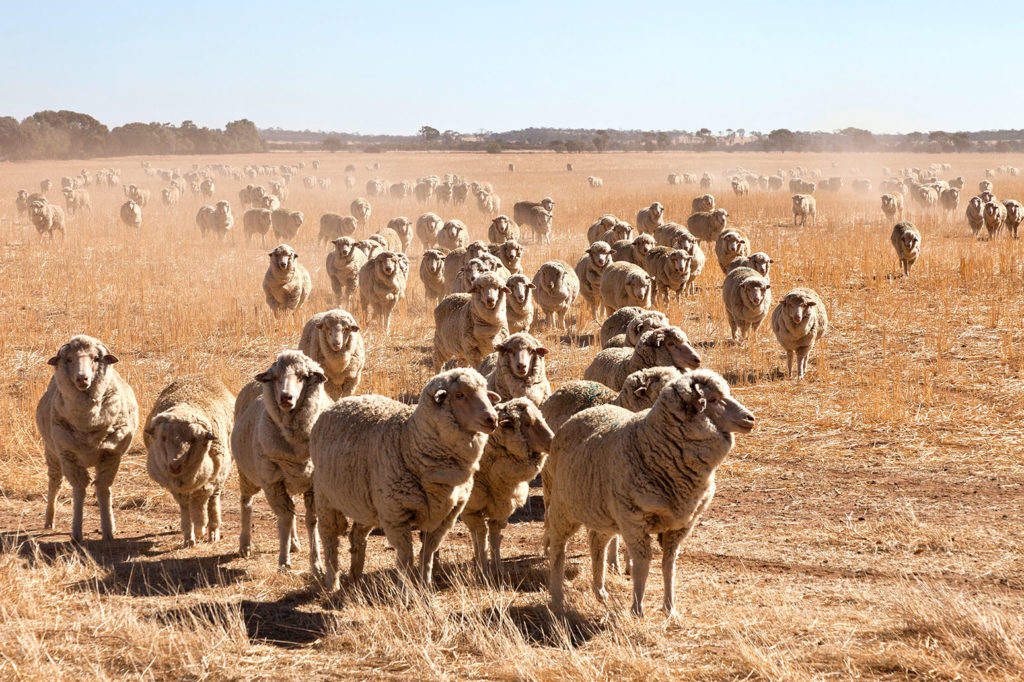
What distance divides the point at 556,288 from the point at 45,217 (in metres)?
20.8

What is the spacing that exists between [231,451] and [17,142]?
103726 millimetres

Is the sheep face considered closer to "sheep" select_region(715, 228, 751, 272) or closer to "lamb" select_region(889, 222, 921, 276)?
"sheep" select_region(715, 228, 751, 272)

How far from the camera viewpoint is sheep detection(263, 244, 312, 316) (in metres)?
17.6

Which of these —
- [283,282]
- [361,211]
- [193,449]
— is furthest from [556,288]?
[361,211]

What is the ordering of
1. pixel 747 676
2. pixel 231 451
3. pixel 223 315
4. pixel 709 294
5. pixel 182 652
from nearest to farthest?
pixel 747 676 < pixel 182 652 < pixel 231 451 < pixel 223 315 < pixel 709 294

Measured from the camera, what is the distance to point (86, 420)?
→ 28.2 feet

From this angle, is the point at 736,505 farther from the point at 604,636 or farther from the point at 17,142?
the point at 17,142

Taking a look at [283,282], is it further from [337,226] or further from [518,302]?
[337,226]

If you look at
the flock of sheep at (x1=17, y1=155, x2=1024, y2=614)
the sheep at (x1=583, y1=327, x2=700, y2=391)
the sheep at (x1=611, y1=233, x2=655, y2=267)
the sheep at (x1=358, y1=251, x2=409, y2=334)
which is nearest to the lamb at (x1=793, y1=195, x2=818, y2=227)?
the sheep at (x1=611, y1=233, x2=655, y2=267)

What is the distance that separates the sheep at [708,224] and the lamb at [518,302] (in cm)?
1476

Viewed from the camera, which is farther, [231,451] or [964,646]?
[231,451]

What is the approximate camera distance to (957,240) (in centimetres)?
2827

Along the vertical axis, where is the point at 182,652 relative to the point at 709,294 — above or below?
below

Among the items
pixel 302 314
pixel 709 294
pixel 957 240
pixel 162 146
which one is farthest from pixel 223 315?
pixel 162 146
